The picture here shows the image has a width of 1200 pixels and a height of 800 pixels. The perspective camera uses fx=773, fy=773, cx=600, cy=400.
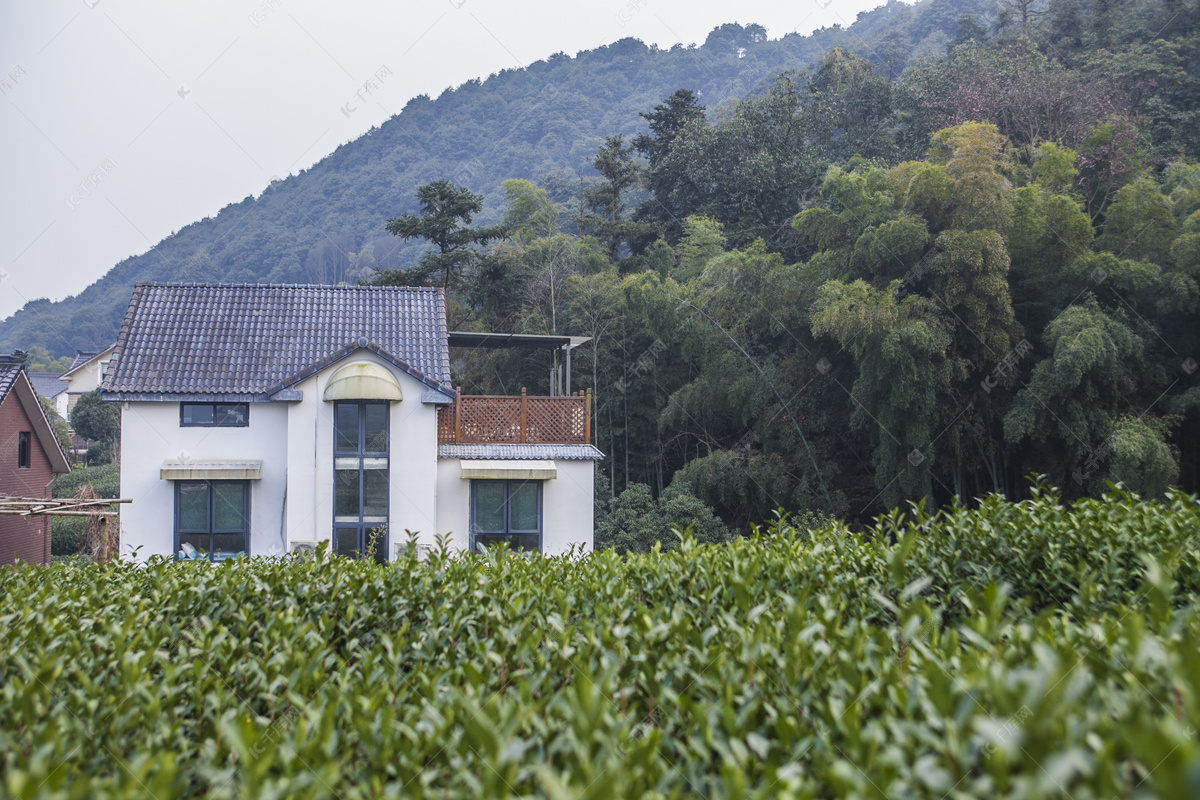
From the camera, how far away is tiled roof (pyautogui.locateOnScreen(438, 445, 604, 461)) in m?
12.0

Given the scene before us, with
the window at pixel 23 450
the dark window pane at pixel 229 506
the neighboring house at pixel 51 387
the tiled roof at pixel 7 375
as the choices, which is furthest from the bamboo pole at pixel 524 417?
the neighboring house at pixel 51 387

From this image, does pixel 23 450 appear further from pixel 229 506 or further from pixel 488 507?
pixel 488 507

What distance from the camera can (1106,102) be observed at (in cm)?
1611

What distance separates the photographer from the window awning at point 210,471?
11023mm

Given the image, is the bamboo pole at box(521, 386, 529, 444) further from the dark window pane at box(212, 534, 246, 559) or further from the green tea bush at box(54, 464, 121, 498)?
the green tea bush at box(54, 464, 121, 498)

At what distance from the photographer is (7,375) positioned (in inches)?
631

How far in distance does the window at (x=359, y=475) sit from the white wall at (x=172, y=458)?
1.00m

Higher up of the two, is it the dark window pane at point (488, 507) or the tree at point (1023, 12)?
the tree at point (1023, 12)

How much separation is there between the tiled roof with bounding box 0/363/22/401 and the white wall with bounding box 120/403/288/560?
21.2 feet

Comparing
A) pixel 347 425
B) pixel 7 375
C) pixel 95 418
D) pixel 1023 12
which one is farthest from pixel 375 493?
pixel 95 418

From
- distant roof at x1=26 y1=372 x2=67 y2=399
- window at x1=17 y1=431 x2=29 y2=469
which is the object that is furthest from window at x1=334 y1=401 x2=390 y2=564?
distant roof at x1=26 y1=372 x2=67 y2=399

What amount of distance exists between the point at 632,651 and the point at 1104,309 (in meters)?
11.5

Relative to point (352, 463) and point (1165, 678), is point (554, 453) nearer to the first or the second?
point (352, 463)

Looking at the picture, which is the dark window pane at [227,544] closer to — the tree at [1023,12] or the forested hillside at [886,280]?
the forested hillside at [886,280]
